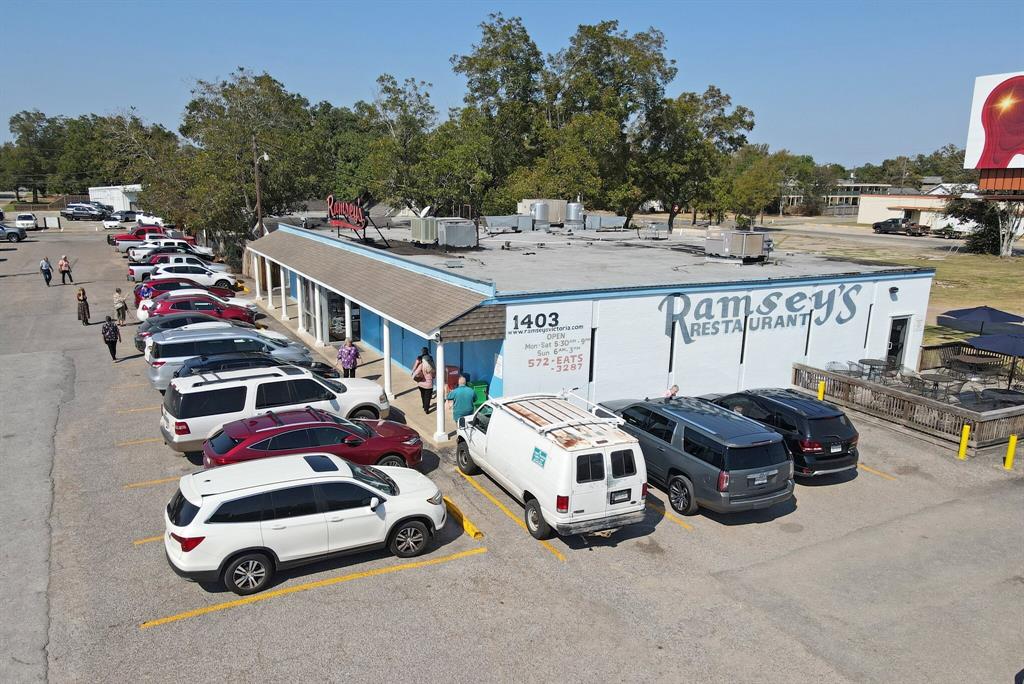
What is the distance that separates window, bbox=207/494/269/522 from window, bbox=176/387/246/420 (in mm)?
5078

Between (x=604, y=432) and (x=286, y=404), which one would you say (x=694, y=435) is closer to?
(x=604, y=432)

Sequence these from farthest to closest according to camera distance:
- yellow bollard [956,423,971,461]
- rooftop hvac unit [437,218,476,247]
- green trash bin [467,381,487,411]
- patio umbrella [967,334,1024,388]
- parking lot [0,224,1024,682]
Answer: rooftop hvac unit [437,218,476,247] → patio umbrella [967,334,1024,388] → green trash bin [467,381,487,411] → yellow bollard [956,423,971,461] → parking lot [0,224,1024,682]

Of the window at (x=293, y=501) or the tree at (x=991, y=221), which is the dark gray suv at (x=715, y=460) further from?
the tree at (x=991, y=221)

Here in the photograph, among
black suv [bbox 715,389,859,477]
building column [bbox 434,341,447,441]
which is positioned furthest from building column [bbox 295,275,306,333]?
black suv [bbox 715,389,859,477]

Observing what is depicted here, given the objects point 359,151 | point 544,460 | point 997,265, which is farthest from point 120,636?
point 359,151

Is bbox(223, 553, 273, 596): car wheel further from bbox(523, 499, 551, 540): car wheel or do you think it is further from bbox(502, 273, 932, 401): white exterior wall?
bbox(502, 273, 932, 401): white exterior wall

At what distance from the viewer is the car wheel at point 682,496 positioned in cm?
1293

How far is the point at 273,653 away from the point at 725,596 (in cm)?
647

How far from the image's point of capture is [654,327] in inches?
721

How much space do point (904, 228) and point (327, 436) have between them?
87.9m

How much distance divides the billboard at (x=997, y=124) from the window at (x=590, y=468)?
55404 millimetres

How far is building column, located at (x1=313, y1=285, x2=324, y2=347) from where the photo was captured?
2591cm

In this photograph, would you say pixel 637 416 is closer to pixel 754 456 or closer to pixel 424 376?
pixel 754 456

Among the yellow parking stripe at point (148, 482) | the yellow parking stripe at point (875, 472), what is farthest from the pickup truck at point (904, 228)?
the yellow parking stripe at point (148, 482)
